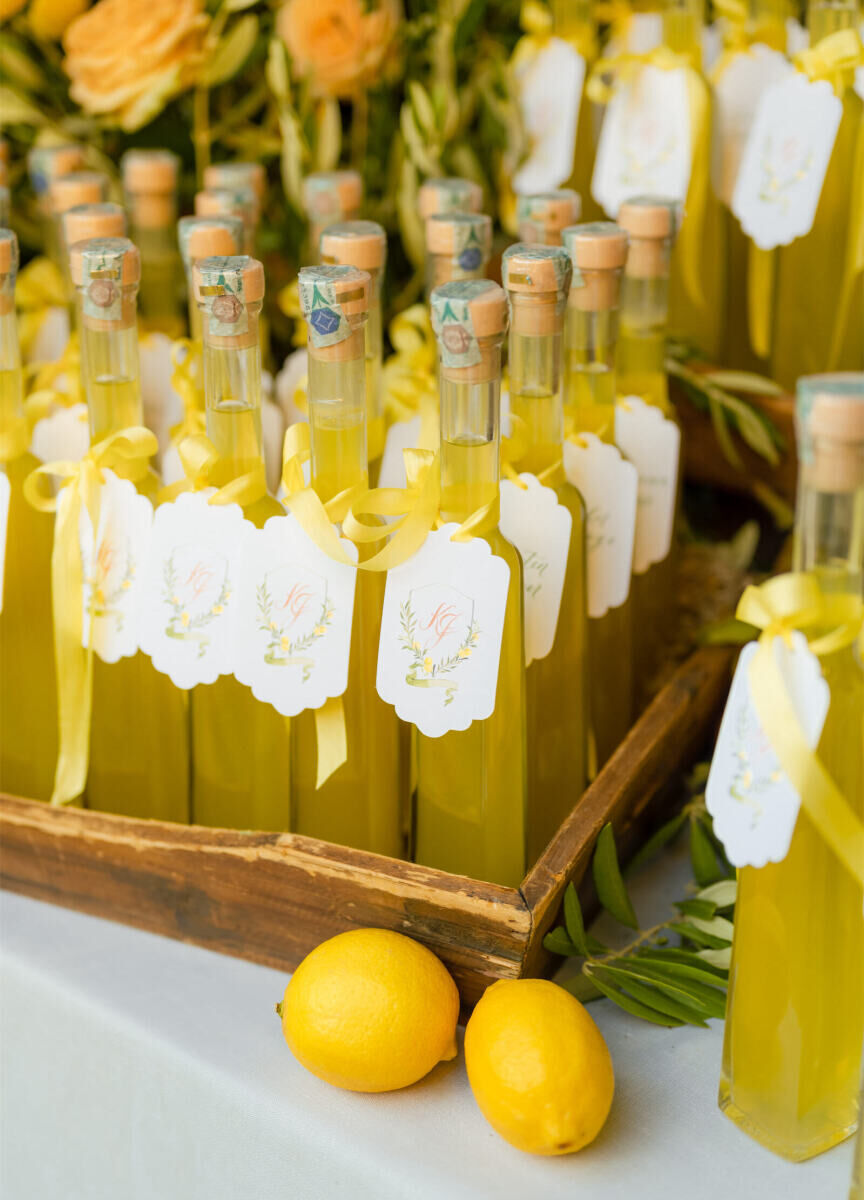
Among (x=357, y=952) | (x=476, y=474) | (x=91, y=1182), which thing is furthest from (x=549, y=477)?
(x=91, y=1182)

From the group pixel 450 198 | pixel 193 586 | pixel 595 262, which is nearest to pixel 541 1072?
pixel 193 586

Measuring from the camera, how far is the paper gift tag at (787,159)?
3.03 ft

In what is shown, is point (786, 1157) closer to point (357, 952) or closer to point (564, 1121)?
point (564, 1121)

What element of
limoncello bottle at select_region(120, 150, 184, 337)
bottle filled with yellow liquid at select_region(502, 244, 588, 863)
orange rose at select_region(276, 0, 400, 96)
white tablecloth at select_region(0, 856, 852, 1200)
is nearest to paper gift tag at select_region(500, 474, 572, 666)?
bottle filled with yellow liquid at select_region(502, 244, 588, 863)

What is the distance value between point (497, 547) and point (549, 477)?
0.09m

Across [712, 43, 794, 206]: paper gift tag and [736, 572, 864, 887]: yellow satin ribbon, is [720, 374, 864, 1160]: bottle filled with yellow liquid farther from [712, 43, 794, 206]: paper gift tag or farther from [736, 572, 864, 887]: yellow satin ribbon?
[712, 43, 794, 206]: paper gift tag

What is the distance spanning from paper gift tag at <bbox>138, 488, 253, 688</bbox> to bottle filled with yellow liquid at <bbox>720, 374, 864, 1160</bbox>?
1.07 ft

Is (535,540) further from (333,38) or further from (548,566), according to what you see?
(333,38)

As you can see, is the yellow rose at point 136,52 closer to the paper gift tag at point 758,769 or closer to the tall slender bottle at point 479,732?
the tall slender bottle at point 479,732

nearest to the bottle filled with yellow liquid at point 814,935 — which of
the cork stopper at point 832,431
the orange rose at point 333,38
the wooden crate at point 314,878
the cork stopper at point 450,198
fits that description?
the cork stopper at point 832,431

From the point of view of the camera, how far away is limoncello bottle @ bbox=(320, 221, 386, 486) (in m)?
0.78

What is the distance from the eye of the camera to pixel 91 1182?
79 cm

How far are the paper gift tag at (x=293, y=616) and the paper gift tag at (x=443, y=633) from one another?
3 centimetres

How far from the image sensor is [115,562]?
80 centimetres
